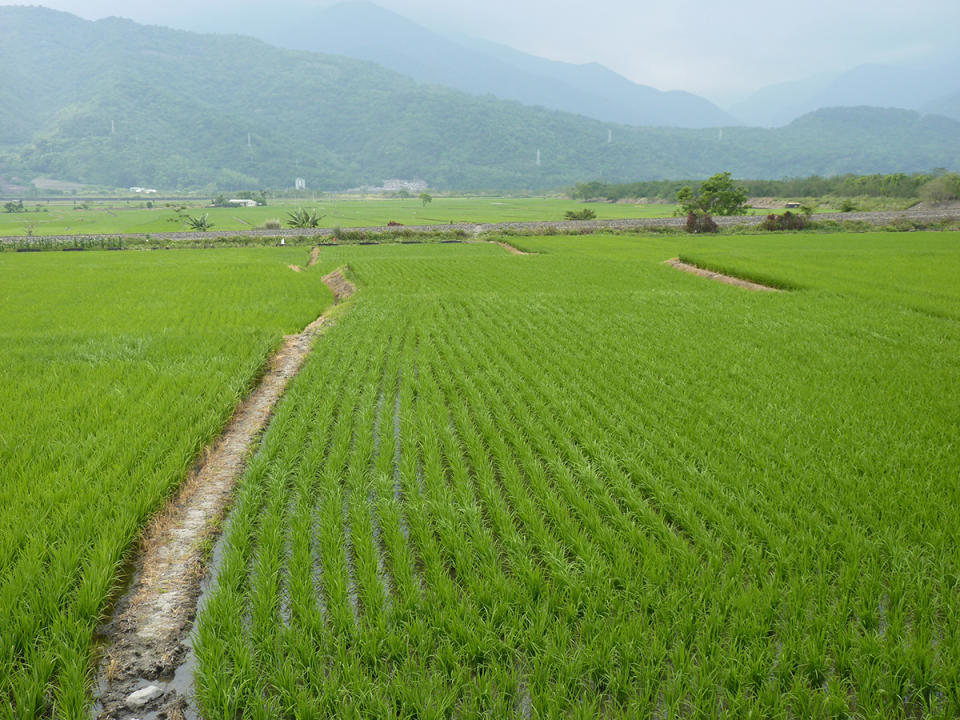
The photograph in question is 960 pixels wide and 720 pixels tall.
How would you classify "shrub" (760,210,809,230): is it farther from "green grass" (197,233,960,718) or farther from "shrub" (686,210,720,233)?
"green grass" (197,233,960,718)

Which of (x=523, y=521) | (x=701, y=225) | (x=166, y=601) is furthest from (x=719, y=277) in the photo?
(x=701, y=225)

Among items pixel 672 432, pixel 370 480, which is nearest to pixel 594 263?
pixel 672 432

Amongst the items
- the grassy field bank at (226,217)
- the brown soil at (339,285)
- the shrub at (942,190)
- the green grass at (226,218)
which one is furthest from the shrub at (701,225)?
the shrub at (942,190)

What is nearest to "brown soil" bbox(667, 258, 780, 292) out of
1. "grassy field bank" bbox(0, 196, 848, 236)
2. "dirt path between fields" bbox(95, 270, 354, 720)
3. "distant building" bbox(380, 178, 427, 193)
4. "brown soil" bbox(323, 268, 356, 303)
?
"brown soil" bbox(323, 268, 356, 303)

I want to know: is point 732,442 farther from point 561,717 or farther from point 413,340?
point 413,340

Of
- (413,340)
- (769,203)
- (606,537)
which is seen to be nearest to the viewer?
(606,537)

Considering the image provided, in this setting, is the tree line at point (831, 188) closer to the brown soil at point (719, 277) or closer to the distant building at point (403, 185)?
the brown soil at point (719, 277)

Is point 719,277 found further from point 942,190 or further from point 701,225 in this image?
point 942,190
